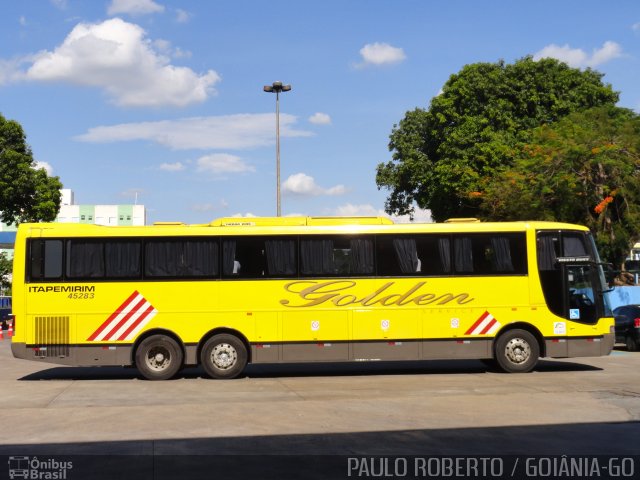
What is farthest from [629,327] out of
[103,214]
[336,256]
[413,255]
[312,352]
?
[103,214]

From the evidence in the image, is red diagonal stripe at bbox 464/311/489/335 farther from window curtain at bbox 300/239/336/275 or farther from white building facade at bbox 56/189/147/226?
white building facade at bbox 56/189/147/226

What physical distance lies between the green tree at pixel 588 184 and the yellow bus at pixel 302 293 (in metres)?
16.5

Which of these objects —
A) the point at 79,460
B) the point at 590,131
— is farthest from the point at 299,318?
the point at 590,131

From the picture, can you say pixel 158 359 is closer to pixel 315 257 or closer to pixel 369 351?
pixel 315 257

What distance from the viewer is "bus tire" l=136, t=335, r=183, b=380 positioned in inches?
665

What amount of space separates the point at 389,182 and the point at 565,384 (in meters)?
42.5

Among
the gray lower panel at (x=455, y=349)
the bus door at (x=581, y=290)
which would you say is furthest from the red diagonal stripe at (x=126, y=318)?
the bus door at (x=581, y=290)

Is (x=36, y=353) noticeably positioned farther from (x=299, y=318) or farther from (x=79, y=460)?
(x=79, y=460)

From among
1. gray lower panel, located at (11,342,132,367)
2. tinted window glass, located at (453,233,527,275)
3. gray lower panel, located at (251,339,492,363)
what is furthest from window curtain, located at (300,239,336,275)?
gray lower panel, located at (11,342,132,367)

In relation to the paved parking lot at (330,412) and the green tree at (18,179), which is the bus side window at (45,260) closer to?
the paved parking lot at (330,412)

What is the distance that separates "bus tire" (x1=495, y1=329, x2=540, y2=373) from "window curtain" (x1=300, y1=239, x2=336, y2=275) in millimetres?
4184

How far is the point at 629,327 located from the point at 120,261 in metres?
16.3

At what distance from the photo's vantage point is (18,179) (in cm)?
4766

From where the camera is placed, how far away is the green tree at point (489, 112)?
4488 cm
